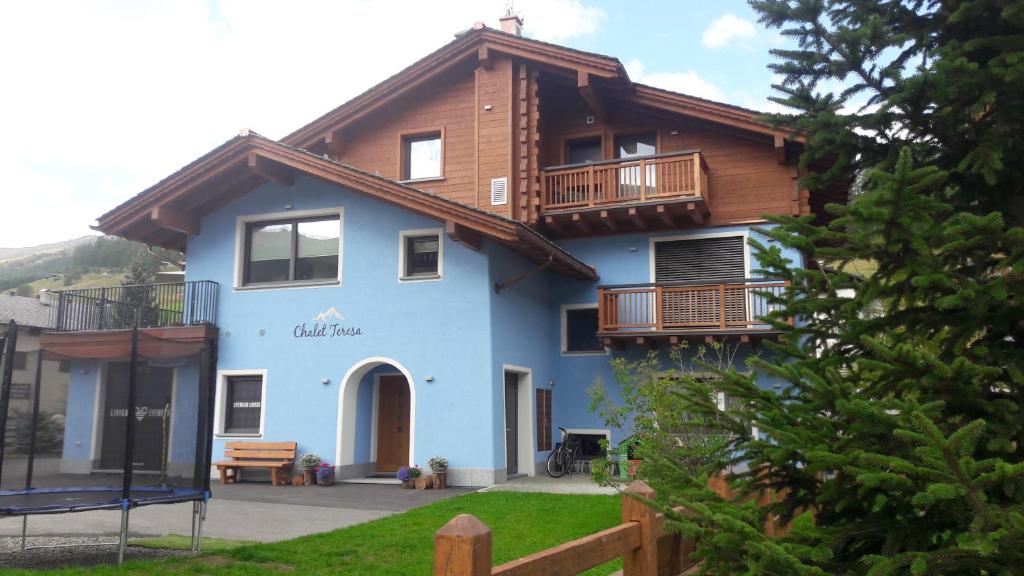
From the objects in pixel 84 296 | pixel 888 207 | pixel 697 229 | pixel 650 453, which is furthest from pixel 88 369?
pixel 888 207

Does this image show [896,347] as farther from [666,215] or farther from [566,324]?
[566,324]

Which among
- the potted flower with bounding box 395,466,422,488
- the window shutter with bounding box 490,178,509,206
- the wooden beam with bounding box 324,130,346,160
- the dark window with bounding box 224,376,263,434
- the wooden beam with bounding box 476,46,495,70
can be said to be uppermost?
the wooden beam with bounding box 476,46,495,70

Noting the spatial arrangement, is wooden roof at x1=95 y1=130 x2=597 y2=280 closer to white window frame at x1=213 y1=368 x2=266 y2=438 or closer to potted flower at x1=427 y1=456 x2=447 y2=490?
white window frame at x1=213 y1=368 x2=266 y2=438

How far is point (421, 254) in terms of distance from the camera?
16.0 metres

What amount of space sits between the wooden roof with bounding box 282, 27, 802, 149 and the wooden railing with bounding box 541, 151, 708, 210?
116cm

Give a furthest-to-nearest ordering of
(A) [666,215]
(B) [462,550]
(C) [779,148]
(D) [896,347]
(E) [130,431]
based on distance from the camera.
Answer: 1. (A) [666,215]
2. (C) [779,148]
3. (E) [130,431]
4. (D) [896,347]
5. (B) [462,550]

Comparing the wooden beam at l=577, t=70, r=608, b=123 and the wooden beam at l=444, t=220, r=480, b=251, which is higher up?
the wooden beam at l=577, t=70, r=608, b=123

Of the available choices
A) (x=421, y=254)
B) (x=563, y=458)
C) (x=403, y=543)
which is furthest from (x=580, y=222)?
(x=403, y=543)

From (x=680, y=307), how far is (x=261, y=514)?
937 centimetres

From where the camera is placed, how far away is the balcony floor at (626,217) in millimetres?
16828

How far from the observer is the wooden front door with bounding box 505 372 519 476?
52.7ft

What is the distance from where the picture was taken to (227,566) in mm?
7344

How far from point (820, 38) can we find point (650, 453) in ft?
8.36

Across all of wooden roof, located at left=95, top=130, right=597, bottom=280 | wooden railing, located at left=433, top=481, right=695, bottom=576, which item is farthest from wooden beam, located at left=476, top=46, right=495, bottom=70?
wooden railing, located at left=433, top=481, right=695, bottom=576
